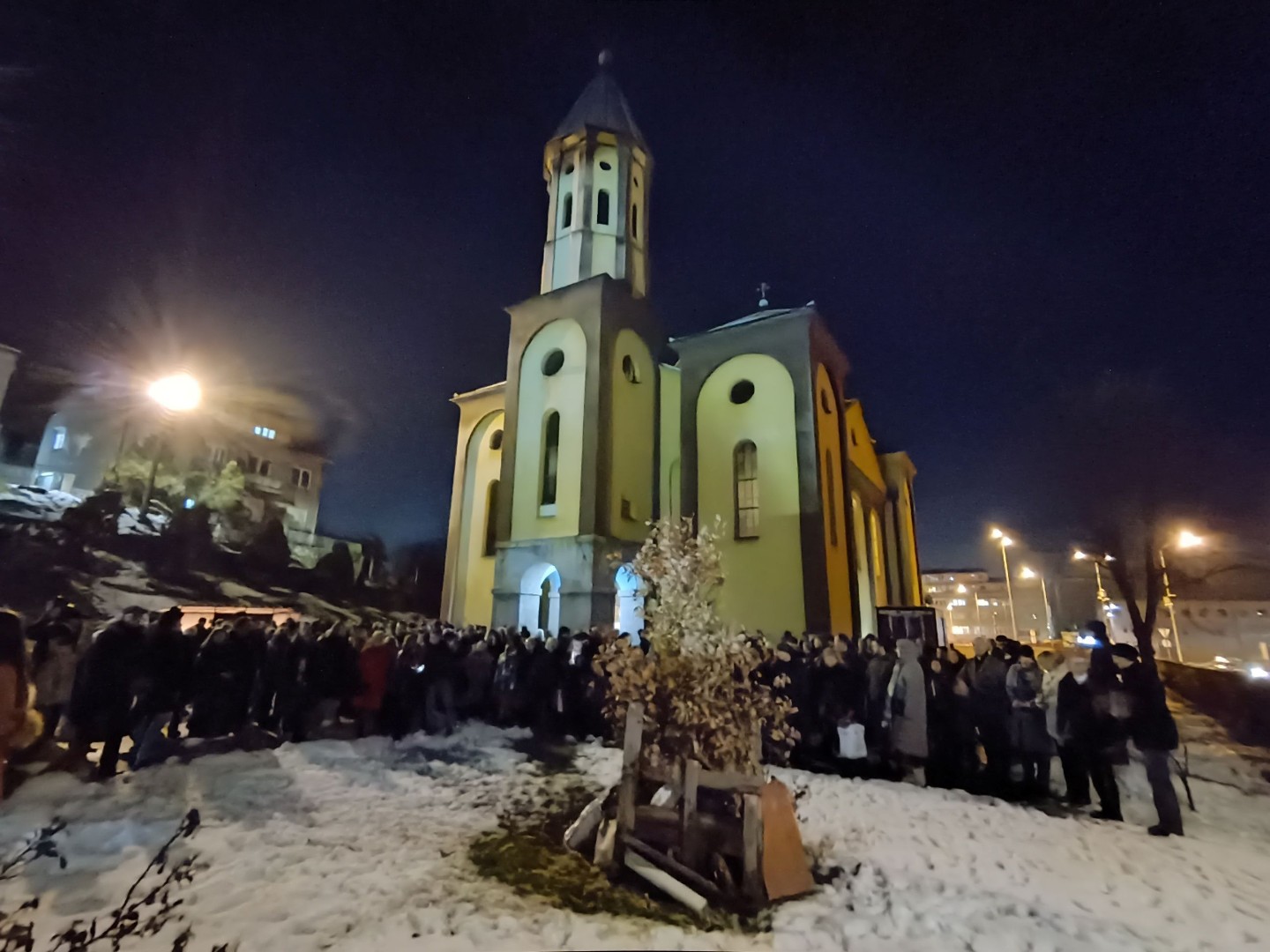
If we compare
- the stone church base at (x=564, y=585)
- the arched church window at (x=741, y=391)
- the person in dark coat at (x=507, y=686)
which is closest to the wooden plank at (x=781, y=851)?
the person in dark coat at (x=507, y=686)

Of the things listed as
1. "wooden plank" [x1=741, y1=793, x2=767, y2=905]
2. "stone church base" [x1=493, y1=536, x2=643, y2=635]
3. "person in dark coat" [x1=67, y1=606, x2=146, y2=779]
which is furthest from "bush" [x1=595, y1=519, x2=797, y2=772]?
"stone church base" [x1=493, y1=536, x2=643, y2=635]

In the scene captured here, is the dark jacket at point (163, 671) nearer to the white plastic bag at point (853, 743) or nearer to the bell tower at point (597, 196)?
the white plastic bag at point (853, 743)

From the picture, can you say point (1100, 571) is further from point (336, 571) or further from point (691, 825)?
point (336, 571)

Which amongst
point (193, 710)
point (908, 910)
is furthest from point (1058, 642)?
point (193, 710)

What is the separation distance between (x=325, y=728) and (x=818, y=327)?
13.2m

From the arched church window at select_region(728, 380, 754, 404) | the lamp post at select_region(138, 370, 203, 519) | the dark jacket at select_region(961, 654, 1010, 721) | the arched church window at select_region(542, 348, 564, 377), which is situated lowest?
the dark jacket at select_region(961, 654, 1010, 721)

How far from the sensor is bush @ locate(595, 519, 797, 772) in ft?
16.1

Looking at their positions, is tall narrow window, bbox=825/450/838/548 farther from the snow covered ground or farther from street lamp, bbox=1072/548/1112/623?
the snow covered ground

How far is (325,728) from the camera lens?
847cm

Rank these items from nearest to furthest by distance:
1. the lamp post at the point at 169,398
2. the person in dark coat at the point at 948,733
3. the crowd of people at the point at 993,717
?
the crowd of people at the point at 993,717
the lamp post at the point at 169,398
the person in dark coat at the point at 948,733

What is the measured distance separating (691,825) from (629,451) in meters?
11.8

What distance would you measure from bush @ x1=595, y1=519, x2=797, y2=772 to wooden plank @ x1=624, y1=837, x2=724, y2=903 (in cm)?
62

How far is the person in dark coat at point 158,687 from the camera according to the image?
646cm

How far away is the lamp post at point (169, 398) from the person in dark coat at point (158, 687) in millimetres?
1325
